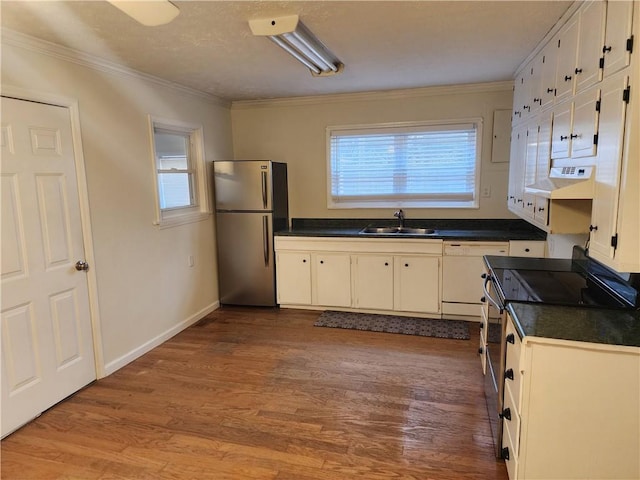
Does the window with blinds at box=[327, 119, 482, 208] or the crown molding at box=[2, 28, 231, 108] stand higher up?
the crown molding at box=[2, 28, 231, 108]

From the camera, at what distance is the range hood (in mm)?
1885

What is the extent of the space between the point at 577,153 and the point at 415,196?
258 cm

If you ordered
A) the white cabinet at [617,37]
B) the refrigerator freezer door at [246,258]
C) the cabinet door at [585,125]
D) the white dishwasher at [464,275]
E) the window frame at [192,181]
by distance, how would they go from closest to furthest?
the white cabinet at [617,37]
the cabinet door at [585,125]
the window frame at [192,181]
the white dishwasher at [464,275]
the refrigerator freezer door at [246,258]

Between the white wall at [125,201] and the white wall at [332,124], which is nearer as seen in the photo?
the white wall at [125,201]

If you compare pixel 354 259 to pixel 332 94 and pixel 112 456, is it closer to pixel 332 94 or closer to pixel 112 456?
pixel 332 94

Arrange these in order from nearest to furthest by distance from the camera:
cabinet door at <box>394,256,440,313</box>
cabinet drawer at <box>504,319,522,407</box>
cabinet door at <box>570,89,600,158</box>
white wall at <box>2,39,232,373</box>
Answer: cabinet drawer at <box>504,319,522,407</box> < cabinet door at <box>570,89,600,158</box> < white wall at <box>2,39,232,373</box> < cabinet door at <box>394,256,440,313</box>

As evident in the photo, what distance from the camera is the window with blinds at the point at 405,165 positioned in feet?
14.5

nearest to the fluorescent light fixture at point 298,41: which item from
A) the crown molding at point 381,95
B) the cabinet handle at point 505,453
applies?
the crown molding at point 381,95

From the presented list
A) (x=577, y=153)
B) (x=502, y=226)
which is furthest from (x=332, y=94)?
(x=577, y=153)

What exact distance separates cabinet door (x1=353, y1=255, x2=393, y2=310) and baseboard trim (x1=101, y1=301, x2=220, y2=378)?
1.66 m

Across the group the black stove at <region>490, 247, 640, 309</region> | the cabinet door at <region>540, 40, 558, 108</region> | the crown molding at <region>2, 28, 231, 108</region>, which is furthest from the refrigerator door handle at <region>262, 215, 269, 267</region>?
the cabinet door at <region>540, 40, 558, 108</region>

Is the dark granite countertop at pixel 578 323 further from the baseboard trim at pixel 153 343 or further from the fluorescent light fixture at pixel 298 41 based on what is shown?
the baseboard trim at pixel 153 343

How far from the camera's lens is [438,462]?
2.14 metres

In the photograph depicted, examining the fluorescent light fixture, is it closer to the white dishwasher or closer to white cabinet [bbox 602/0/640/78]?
white cabinet [bbox 602/0/640/78]
